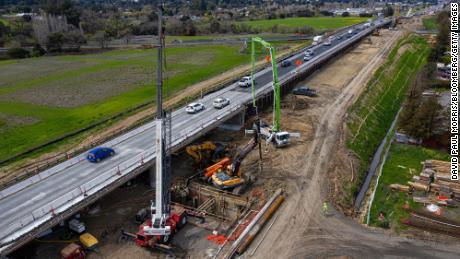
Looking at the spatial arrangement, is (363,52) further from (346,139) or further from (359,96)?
(346,139)

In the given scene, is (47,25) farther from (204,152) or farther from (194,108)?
(204,152)

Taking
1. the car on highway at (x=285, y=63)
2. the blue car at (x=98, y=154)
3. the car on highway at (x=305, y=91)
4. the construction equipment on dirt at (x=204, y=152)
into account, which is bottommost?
the construction equipment on dirt at (x=204, y=152)

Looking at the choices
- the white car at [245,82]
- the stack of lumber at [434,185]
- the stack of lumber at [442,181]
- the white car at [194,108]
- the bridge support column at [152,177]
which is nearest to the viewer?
the stack of lumber at [434,185]

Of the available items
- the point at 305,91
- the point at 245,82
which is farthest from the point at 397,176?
the point at 245,82

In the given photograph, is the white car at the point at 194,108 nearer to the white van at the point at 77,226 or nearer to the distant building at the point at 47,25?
the white van at the point at 77,226

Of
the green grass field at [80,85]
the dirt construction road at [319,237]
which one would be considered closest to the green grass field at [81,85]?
the green grass field at [80,85]

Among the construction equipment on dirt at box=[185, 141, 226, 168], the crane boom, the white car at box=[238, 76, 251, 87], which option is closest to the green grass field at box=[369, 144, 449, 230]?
the construction equipment on dirt at box=[185, 141, 226, 168]

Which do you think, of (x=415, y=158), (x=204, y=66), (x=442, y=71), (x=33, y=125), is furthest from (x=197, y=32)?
(x=415, y=158)
